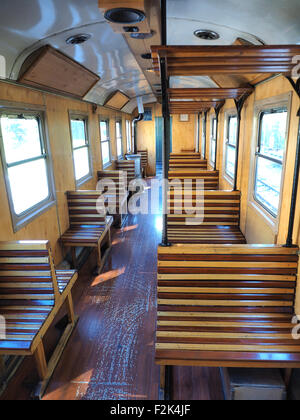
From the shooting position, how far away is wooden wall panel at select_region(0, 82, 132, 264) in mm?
3264

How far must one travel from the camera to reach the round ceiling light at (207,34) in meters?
3.11

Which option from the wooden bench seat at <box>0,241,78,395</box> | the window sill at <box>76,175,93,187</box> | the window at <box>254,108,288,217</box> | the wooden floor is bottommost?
the wooden floor

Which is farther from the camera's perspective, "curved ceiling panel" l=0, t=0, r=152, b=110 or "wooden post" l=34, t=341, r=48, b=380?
"wooden post" l=34, t=341, r=48, b=380

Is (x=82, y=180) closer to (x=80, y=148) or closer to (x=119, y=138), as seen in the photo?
(x=80, y=148)

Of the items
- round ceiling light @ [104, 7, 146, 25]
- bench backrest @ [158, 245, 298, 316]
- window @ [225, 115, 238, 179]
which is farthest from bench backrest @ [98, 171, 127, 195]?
round ceiling light @ [104, 7, 146, 25]

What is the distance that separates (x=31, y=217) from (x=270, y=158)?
3.09 metres

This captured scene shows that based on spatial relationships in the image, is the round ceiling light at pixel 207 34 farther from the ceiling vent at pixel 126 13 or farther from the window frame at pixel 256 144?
the ceiling vent at pixel 126 13

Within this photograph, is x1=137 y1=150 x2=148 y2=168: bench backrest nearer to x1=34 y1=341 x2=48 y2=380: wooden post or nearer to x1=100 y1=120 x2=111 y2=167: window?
x1=100 y1=120 x2=111 y2=167: window

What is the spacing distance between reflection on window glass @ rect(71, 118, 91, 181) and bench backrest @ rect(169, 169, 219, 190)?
201 centimetres

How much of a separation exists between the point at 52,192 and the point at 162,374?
10.4ft

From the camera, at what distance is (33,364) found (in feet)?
9.87

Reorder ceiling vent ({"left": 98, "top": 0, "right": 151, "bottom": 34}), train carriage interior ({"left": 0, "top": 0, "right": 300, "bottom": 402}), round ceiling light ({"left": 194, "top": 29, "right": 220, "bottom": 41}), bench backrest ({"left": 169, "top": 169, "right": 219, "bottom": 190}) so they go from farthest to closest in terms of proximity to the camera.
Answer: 1. bench backrest ({"left": 169, "top": 169, "right": 219, "bottom": 190})
2. round ceiling light ({"left": 194, "top": 29, "right": 220, "bottom": 41})
3. train carriage interior ({"left": 0, "top": 0, "right": 300, "bottom": 402})
4. ceiling vent ({"left": 98, "top": 0, "right": 151, "bottom": 34})

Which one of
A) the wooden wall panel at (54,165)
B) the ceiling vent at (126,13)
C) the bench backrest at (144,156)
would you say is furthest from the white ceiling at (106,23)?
the bench backrest at (144,156)

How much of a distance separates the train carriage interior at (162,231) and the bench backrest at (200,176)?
1.36 m
